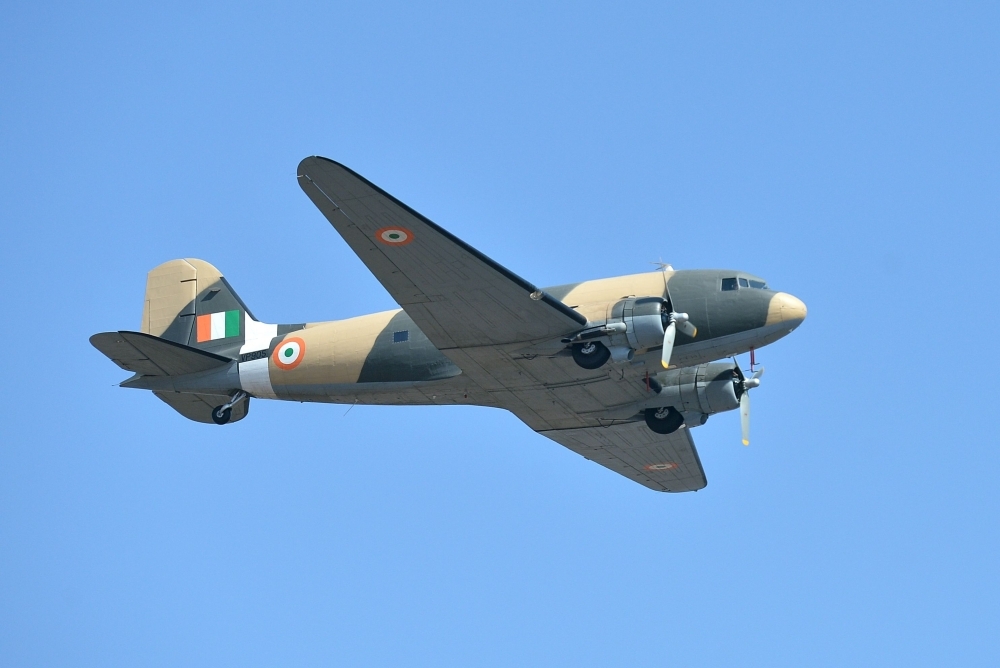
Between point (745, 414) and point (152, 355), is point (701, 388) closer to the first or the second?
point (745, 414)

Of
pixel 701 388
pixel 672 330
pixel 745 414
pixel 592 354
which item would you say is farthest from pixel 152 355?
pixel 745 414

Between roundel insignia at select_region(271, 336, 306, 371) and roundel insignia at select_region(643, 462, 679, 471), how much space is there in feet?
32.5

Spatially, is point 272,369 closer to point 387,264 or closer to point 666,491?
point 387,264

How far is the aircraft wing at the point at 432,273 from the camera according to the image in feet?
67.9

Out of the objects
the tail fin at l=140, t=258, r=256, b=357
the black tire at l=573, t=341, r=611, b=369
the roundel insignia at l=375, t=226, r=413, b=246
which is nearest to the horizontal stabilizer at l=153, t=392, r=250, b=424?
the tail fin at l=140, t=258, r=256, b=357

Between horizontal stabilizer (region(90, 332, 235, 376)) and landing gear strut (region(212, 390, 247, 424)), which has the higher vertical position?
horizontal stabilizer (region(90, 332, 235, 376))

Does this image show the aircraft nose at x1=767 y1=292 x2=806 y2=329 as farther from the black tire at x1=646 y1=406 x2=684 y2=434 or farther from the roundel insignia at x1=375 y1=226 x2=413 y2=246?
the roundel insignia at x1=375 y1=226 x2=413 y2=246

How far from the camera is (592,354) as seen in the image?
22453mm

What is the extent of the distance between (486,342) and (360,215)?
3960 mm

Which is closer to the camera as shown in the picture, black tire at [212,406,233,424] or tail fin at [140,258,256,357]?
black tire at [212,406,233,424]

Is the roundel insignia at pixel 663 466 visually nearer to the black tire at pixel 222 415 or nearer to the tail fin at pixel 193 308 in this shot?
the black tire at pixel 222 415

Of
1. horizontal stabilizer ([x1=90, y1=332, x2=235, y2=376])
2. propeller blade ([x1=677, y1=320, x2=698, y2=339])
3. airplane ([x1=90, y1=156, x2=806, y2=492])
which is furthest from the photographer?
horizontal stabilizer ([x1=90, y1=332, x2=235, y2=376])

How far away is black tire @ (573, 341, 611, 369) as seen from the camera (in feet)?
73.5

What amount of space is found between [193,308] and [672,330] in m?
14.4
